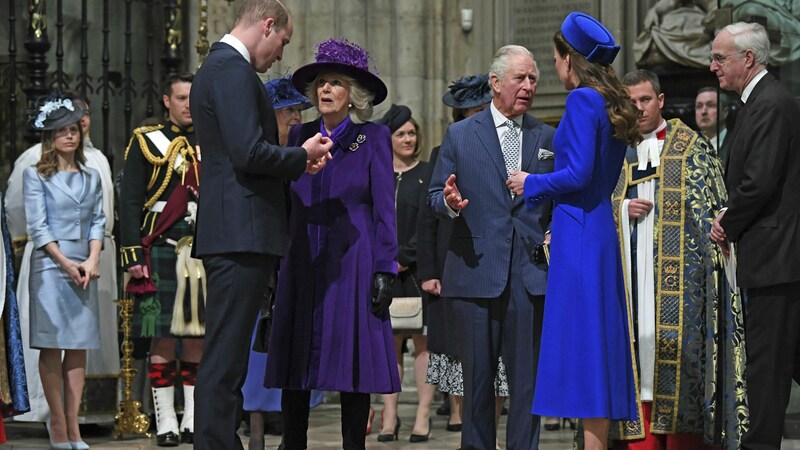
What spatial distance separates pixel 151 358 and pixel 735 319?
3.56 metres

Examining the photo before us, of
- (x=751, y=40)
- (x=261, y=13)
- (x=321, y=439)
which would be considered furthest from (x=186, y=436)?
(x=751, y=40)

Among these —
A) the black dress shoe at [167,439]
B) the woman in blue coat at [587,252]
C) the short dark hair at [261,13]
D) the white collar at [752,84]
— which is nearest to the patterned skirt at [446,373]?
the black dress shoe at [167,439]

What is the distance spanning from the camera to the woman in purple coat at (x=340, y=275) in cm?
634

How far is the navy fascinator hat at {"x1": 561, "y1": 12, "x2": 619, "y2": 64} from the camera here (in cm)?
572

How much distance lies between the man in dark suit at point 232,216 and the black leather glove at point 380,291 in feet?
2.71

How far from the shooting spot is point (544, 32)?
461 inches

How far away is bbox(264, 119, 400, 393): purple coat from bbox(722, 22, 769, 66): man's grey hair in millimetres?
1732

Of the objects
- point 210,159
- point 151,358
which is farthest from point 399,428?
point 210,159

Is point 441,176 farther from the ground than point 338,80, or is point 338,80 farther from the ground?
point 338,80

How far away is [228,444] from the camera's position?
18.1ft

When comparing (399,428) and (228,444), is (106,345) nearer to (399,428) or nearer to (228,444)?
(399,428)

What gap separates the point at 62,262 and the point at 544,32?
504 centimetres

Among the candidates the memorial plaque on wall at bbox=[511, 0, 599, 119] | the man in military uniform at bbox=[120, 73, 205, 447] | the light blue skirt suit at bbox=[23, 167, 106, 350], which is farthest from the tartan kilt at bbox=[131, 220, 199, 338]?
the memorial plaque on wall at bbox=[511, 0, 599, 119]

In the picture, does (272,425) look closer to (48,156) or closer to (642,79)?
(48,156)
